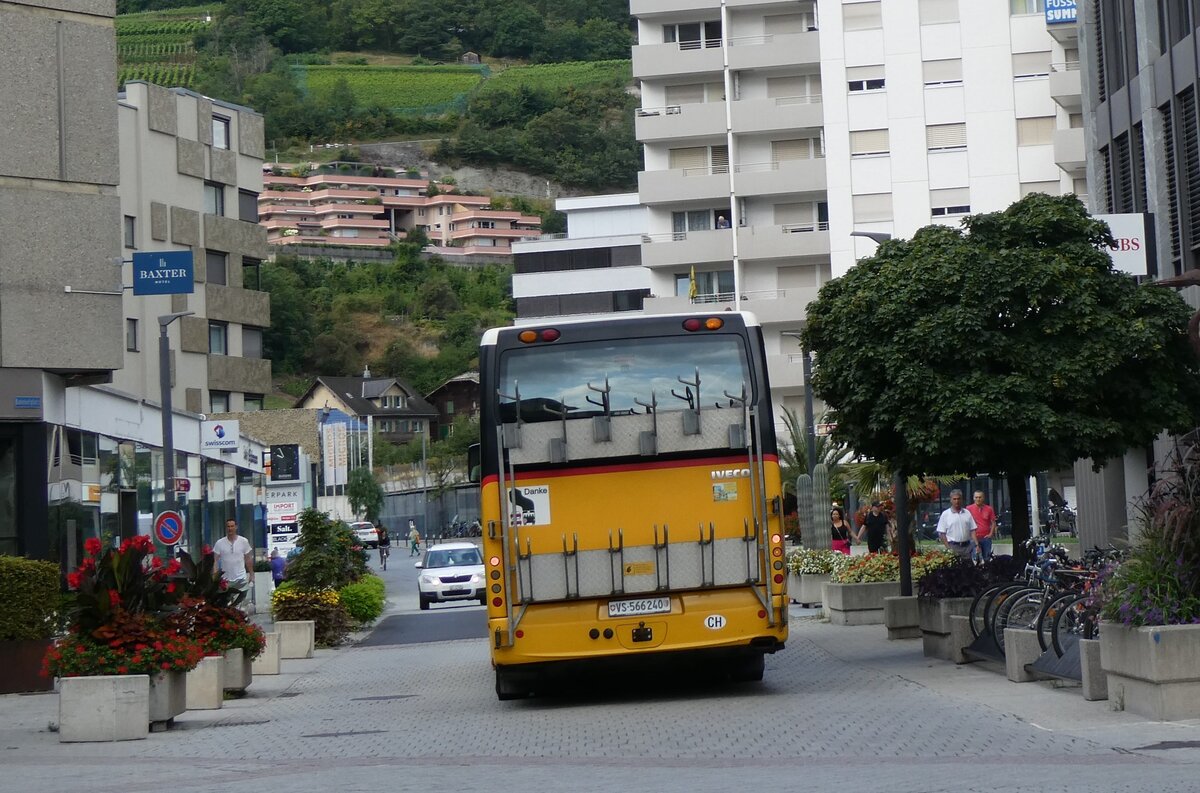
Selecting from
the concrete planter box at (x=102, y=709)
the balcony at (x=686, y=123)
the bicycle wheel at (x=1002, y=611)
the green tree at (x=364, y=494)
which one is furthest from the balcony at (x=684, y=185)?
the concrete planter box at (x=102, y=709)

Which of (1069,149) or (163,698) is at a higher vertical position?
(1069,149)

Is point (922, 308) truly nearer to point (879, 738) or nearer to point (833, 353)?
point (833, 353)

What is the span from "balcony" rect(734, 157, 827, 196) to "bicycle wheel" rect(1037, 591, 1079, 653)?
5787 centimetres

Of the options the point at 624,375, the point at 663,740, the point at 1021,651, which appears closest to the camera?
the point at 663,740

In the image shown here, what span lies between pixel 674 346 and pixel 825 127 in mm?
53281

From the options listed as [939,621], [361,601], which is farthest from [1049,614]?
[361,601]

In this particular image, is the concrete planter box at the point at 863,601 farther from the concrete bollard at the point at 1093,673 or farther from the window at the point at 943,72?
the window at the point at 943,72

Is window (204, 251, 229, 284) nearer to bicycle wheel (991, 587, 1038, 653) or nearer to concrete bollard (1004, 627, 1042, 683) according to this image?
bicycle wheel (991, 587, 1038, 653)

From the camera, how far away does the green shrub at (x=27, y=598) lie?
1997 centimetres

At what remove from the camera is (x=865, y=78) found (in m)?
67.9

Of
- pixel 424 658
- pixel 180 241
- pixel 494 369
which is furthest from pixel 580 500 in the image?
pixel 180 241

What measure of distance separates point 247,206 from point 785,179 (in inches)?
873

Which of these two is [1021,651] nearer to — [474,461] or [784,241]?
[474,461]

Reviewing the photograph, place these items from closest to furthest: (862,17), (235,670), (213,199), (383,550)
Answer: (235,670) < (213,199) < (862,17) < (383,550)
